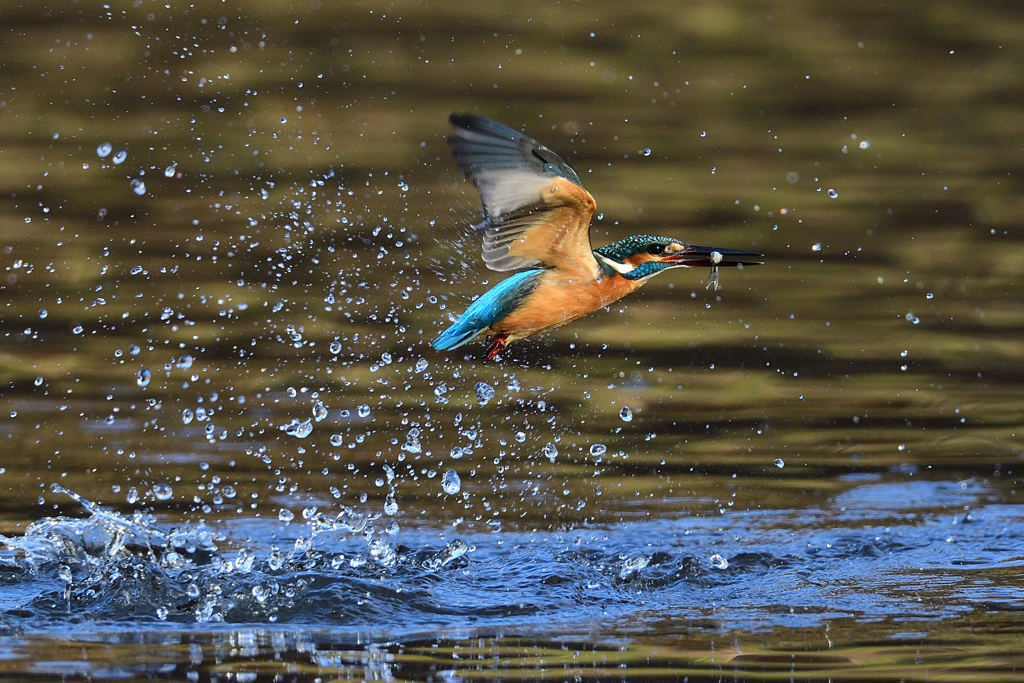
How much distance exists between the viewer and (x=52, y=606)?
4.40m

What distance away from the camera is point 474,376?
6.64 meters

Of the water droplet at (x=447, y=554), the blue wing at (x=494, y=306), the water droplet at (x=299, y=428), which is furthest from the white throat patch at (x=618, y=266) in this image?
the water droplet at (x=299, y=428)

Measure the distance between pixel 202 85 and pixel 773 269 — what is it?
485cm

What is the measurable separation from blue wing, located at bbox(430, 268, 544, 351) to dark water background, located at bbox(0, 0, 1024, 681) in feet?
1.00

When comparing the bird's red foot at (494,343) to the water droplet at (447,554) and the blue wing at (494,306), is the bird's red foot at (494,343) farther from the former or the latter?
the water droplet at (447,554)

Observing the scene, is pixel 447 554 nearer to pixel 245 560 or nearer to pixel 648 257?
pixel 245 560

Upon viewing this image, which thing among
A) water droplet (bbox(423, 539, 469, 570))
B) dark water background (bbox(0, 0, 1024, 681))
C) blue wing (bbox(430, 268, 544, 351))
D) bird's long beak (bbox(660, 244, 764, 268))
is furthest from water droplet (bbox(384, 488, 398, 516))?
bird's long beak (bbox(660, 244, 764, 268))

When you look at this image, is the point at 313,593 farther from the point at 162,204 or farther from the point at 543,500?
the point at 162,204

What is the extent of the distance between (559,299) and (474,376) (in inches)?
73.3

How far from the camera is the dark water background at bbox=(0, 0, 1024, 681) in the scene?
171 inches

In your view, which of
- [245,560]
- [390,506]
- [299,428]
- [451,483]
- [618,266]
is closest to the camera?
[245,560]

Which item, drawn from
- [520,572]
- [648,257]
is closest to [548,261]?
[648,257]

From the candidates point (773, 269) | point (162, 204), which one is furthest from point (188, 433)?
point (773, 269)

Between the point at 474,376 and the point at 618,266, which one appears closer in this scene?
the point at 618,266
